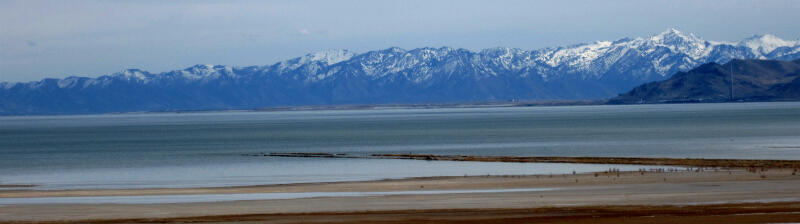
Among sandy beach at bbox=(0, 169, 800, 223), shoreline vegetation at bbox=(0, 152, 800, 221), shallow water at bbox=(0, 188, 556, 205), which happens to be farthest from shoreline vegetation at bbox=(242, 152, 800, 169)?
shallow water at bbox=(0, 188, 556, 205)

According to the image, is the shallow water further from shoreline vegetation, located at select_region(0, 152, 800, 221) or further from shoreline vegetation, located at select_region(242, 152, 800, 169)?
shoreline vegetation, located at select_region(242, 152, 800, 169)

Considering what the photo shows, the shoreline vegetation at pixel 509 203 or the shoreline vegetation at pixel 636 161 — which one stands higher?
the shoreline vegetation at pixel 636 161

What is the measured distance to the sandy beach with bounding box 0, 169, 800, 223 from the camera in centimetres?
3384

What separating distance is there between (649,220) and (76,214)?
18480mm

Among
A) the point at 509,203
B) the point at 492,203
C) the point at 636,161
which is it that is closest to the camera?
the point at 509,203

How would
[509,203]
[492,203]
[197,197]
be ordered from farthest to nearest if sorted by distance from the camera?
[197,197] → [492,203] → [509,203]

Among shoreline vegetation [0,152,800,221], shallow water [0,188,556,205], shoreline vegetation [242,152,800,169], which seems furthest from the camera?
shoreline vegetation [242,152,800,169]

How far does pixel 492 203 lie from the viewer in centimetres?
3869

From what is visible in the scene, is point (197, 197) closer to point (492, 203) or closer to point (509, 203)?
point (492, 203)

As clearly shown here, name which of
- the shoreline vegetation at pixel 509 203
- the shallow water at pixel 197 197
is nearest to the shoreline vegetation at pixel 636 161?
the shoreline vegetation at pixel 509 203

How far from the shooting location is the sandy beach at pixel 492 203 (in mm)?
33844

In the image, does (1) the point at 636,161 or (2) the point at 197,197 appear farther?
(1) the point at 636,161

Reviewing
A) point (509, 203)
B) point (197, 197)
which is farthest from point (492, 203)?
point (197, 197)

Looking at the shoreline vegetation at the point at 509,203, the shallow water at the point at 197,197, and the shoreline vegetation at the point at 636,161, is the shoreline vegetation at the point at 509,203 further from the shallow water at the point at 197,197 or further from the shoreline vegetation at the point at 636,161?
the shoreline vegetation at the point at 636,161
